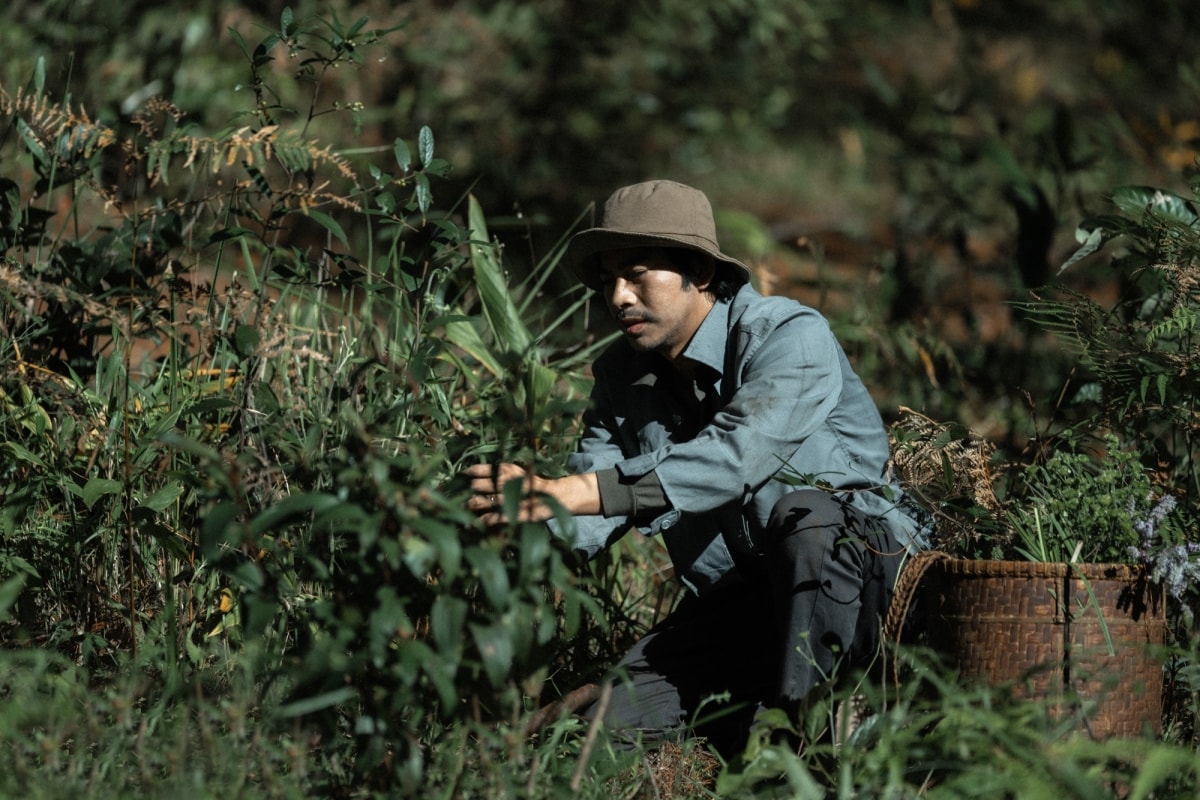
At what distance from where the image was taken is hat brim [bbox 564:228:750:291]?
3146mm

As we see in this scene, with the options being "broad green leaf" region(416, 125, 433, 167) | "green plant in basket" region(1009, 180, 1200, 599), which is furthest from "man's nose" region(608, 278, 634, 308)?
"green plant in basket" region(1009, 180, 1200, 599)

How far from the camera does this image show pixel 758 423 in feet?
9.40

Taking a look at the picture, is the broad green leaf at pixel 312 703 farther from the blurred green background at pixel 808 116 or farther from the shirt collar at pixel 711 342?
the blurred green background at pixel 808 116

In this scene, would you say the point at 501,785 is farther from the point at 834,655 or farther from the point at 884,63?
the point at 884,63

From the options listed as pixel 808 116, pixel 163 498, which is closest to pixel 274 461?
pixel 163 498

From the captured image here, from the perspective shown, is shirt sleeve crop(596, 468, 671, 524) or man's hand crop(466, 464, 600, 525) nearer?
man's hand crop(466, 464, 600, 525)

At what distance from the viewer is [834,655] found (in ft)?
9.53

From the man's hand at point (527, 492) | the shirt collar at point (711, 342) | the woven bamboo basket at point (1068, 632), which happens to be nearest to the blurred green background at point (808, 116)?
the woven bamboo basket at point (1068, 632)

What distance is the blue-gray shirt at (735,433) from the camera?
2.83 metres

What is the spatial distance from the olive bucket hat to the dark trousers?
666 millimetres

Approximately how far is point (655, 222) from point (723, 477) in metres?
0.69

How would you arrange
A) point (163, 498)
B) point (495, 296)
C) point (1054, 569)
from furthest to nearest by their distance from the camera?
1. point (495, 296)
2. point (163, 498)
3. point (1054, 569)

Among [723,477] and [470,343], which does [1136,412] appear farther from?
[470,343]

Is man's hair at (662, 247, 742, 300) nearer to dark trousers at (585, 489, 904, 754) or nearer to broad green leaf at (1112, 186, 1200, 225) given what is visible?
dark trousers at (585, 489, 904, 754)
